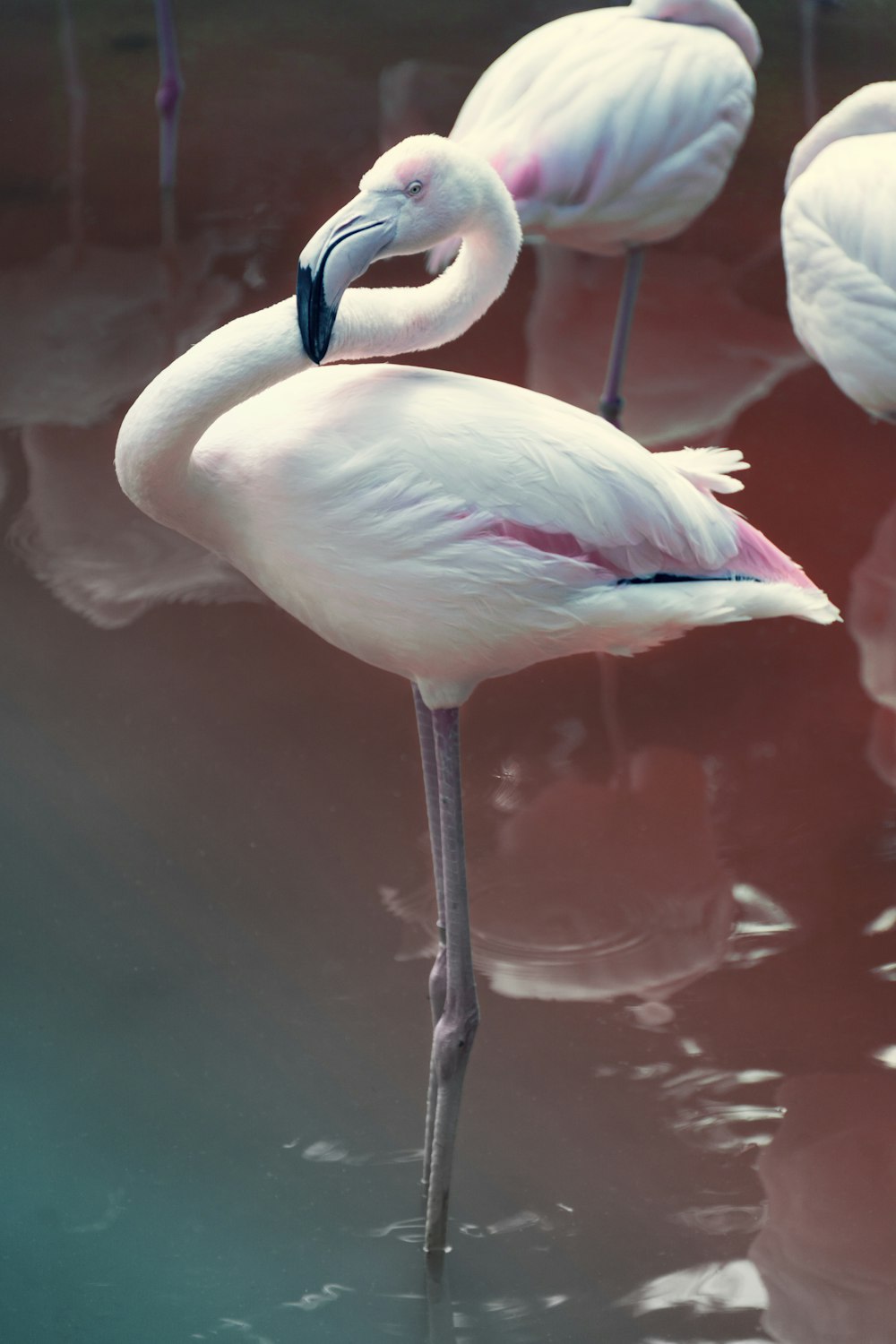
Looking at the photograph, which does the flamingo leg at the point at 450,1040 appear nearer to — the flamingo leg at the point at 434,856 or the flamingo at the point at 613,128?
the flamingo leg at the point at 434,856

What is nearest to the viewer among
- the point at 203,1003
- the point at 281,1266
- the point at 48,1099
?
the point at 281,1266

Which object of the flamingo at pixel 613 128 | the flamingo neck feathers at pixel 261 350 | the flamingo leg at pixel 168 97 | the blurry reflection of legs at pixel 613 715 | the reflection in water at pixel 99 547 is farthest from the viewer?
the flamingo leg at pixel 168 97

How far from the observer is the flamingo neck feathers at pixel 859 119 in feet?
11.3

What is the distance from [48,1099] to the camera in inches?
76.6

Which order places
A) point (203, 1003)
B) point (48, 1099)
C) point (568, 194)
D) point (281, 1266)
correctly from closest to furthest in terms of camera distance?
1. point (281, 1266)
2. point (48, 1099)
3. point (203, 1003)
4. point (568, 194)

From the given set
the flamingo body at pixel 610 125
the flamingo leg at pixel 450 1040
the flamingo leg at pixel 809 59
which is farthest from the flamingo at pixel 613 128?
the flamingo leg at pixel 809 59

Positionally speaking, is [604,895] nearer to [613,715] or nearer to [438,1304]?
[613,715]

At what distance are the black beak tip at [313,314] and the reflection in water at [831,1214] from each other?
1154 millimetres

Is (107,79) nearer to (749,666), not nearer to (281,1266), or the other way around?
(749,666)

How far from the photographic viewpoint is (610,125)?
3.23 m

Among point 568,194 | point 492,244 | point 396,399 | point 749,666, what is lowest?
point 749,666

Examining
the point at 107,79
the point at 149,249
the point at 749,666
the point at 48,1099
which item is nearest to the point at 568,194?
the point at 749,666

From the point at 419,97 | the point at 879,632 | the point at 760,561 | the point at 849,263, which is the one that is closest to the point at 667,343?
the point at 849,263

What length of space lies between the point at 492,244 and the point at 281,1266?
1163 millimetres
